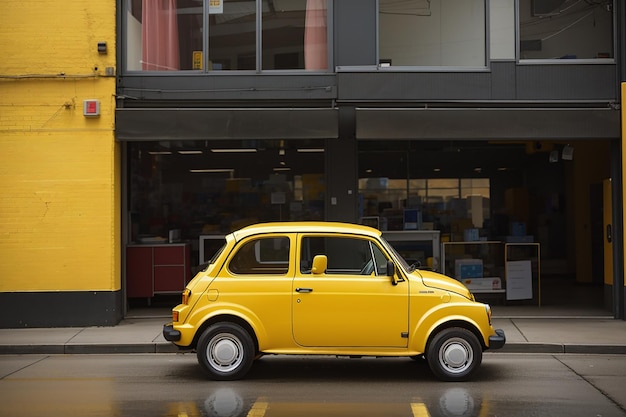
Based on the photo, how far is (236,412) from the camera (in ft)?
23.7

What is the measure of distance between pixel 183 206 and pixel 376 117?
4638 mm

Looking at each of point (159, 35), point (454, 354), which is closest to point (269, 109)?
point (159, 35)

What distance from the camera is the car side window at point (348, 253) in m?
8.73

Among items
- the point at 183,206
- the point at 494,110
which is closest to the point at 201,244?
the point at 183,206

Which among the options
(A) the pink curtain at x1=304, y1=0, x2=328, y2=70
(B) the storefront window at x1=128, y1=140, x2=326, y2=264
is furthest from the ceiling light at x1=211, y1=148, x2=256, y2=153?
(A) the pink curtain at x1=304, y1=0, x2=328, y2=70

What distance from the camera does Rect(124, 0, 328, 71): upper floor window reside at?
515 inches

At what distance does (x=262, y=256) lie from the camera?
9016mm

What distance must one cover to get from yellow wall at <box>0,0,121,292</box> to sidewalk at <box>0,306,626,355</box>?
2.86 ft

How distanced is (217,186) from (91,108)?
3154 millimetres

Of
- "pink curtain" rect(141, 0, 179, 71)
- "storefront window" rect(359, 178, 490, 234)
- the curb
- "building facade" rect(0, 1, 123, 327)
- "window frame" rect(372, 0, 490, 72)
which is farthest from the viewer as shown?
"storefront window" rect(359, 178, 490, 234)

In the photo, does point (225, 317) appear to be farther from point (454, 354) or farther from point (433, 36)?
point (433, 36)

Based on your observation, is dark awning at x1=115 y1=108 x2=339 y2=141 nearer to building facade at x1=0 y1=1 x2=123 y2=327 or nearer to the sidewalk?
building facade at x1=0 y1=1 x2=123 y2=327

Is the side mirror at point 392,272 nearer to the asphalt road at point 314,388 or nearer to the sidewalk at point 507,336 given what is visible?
the asphalt road at point 314,388

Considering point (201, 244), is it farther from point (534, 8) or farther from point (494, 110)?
point (534, 8)
